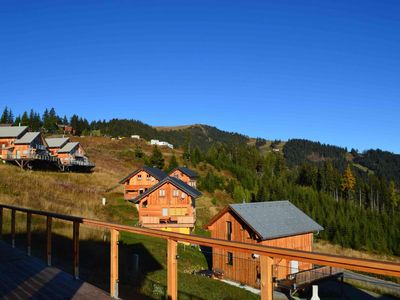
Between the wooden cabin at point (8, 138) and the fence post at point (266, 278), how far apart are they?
55.6 m

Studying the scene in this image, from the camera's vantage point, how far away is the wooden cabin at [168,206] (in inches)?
1569

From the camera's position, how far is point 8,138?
2117 inches

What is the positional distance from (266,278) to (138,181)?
48.1 metres

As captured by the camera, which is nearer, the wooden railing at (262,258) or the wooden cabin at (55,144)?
the wooden railing at (262,258)

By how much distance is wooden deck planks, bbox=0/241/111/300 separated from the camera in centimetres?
616

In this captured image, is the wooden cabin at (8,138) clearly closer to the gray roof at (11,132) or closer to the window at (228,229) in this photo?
the gray roof at (11,132)

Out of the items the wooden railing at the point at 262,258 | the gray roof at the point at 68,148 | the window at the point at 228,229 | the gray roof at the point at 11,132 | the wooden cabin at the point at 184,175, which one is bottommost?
the window at the point at 228,229

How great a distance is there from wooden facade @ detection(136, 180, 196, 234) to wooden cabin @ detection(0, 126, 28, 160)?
966 inches

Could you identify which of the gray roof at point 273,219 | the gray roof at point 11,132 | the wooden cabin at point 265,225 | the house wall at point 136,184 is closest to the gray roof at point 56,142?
the gray roof at point 11,132

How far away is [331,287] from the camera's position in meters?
6.32

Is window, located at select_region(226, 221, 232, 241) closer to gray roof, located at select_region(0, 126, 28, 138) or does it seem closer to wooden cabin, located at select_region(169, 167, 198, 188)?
wooden cabin, located at select_region(169, 167, 198, 188)

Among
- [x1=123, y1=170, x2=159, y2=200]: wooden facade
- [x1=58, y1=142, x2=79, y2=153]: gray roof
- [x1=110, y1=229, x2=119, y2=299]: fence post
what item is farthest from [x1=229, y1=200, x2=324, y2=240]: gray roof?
[x1=58, y1=142, x2=79, y2=153]: gray roof

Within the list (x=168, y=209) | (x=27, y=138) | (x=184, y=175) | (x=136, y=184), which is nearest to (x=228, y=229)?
(x=168, y=209)

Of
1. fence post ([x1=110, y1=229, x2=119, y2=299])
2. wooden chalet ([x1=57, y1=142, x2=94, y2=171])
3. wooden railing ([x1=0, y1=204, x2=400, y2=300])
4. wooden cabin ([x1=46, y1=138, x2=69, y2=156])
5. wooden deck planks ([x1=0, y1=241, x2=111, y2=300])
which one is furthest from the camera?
wooden cabin ([x1=46, y1=138, x2=69, y2=156])
